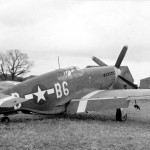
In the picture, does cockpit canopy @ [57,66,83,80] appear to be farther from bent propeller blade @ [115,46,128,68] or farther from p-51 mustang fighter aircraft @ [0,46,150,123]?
bent propeller blade @ [115,46,128,68]

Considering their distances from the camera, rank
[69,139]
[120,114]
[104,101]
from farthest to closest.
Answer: [120,114]
[104,101]
[69,139]

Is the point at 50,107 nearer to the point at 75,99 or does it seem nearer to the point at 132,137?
the point at 75,99

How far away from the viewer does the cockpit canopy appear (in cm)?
1088

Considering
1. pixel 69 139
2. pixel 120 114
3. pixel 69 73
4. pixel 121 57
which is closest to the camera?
pixel 69 139

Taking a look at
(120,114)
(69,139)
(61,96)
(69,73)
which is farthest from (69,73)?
(69,139)

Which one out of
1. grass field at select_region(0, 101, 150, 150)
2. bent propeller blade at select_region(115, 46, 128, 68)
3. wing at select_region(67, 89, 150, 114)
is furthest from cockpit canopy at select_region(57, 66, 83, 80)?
bent propeller blade at select_region(115, 46, 128, 68)

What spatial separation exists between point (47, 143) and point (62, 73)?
5030 millimetres

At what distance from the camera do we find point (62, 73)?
35.9 feet

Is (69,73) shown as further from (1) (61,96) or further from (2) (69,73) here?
(1) (61,96)

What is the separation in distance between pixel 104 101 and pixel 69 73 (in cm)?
179

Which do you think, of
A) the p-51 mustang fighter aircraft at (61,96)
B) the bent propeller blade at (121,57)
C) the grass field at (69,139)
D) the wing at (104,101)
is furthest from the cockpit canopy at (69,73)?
the bent propeller blade at (121,57)

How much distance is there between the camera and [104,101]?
1027 centimetres

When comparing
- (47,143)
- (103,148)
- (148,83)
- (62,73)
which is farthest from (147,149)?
(148,83)

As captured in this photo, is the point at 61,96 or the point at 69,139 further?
the point at 61,96
